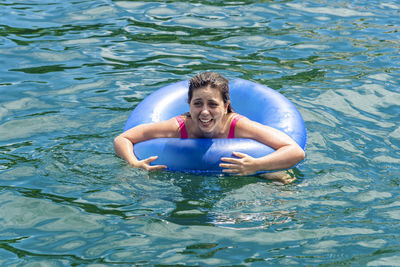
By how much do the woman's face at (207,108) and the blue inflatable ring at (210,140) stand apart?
0.50ft

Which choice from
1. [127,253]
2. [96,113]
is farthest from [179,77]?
[127,253]

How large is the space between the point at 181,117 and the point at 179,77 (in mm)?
2152

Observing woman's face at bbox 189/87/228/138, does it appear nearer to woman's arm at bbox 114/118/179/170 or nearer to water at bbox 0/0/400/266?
woman's arm at bbox 114/118/179/170

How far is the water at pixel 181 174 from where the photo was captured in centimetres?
403

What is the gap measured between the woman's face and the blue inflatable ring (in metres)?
0.15

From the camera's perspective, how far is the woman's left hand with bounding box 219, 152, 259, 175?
493cm

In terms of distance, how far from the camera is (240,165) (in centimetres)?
493

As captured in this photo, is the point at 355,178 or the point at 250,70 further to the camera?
the point at 250,70

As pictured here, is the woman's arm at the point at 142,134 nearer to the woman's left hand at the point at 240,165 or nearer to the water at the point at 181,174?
the water at the point at 181,174

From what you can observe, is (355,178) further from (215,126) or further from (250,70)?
(250,70)

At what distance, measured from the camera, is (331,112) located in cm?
657

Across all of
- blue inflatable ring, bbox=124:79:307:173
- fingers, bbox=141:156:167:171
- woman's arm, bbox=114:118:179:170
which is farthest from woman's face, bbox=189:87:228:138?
fingers, bbox=141:156:167:171

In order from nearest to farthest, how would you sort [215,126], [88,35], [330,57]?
1. [215,126]
2. [330,57]
3. [88,35]

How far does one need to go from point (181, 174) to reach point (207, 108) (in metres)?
0.58
